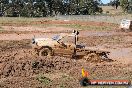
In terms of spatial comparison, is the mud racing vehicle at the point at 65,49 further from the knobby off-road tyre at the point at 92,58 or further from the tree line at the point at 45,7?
the tree line at the point at 45,7

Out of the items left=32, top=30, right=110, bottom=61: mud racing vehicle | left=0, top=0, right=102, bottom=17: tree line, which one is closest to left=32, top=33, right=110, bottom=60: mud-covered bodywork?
left=32, top=30, right=110, bottom=61: mud racing vehicle

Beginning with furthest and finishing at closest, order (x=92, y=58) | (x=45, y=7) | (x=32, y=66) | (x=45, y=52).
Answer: (x=45, y=7) → (x=45, y=52) → (x=92, y=58) → (x=32, y=66)

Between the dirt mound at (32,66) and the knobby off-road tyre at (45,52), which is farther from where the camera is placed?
the knobby off-road tyre at (45,52)

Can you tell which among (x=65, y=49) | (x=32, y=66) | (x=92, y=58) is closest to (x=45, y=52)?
(x=65, y=49)

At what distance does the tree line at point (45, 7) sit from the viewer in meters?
109

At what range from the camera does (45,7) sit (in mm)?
117062

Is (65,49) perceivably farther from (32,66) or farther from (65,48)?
(32,66)

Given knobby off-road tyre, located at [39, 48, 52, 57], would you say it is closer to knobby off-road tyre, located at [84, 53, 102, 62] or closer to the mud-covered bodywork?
the mud-covered bodywork

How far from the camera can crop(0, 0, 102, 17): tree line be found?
109m

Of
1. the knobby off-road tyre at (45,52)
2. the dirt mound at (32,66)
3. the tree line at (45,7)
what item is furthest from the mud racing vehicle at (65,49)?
the tree line at (45,7)

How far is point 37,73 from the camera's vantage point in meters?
17.5

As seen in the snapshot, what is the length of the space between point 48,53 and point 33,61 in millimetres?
3247

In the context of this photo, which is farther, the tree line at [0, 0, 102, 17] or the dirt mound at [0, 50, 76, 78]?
the tree line at [0, 0, 102, 17]

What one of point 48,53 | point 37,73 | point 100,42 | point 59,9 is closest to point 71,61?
point 48,53
